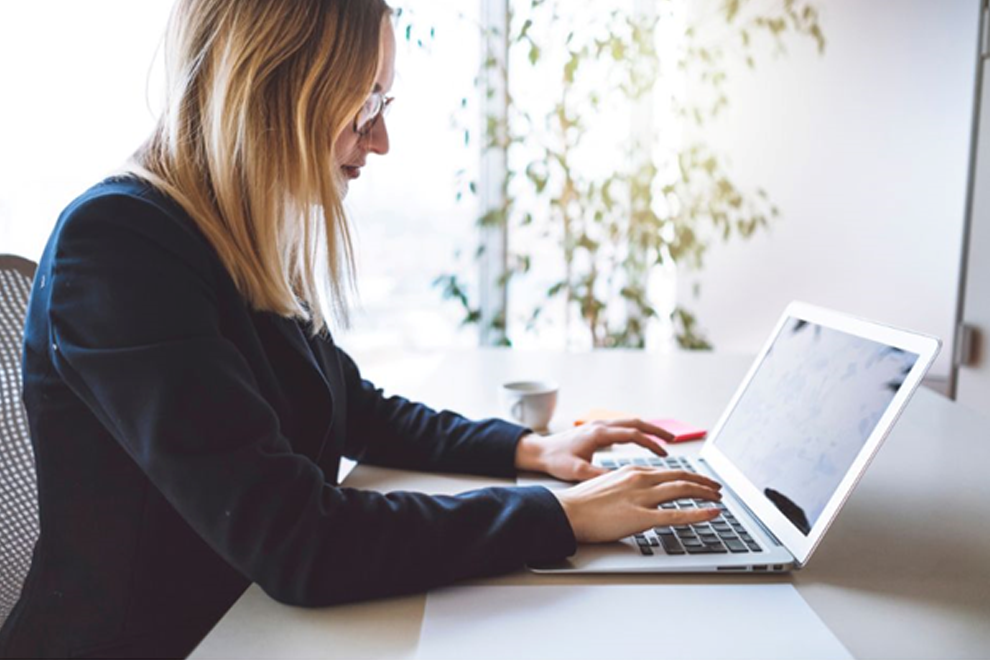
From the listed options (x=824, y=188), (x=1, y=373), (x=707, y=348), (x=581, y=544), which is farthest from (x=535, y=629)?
(x=824, y=188)

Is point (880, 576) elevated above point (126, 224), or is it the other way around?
point (126, 224)

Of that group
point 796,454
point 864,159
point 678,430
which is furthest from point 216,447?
point 864,159

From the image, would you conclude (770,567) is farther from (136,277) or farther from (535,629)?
(136,277)

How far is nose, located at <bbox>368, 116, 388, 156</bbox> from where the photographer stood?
97 cm

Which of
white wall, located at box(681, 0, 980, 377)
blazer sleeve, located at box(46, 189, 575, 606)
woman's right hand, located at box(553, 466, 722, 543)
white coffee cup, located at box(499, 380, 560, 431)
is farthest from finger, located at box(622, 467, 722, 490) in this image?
white wall, located at box(681, 0, 980, 377)

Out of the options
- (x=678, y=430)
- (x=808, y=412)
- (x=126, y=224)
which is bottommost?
(x=678, y=430)

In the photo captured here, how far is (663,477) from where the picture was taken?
0.79m

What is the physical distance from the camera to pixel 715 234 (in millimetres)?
2873

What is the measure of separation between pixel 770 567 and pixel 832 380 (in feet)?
0.77

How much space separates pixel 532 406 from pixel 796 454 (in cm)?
43

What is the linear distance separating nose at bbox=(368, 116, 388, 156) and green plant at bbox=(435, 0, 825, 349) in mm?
1685

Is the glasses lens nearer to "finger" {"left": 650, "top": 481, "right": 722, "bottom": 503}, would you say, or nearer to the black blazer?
the black blazer

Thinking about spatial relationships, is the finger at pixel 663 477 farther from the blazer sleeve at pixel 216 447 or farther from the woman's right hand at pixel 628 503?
the blazer sleeve at pixel 216 447

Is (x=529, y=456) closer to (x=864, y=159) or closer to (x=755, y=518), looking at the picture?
(x=755, y=518)
